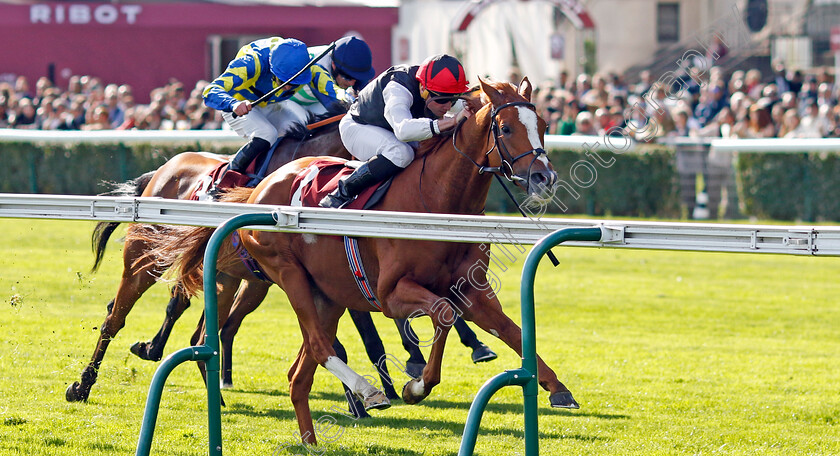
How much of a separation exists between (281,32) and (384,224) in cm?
2697

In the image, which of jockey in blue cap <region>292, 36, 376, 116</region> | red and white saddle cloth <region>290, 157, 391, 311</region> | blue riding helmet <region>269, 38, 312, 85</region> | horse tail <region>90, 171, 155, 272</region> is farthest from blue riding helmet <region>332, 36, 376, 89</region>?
horse tail <region>90, 171, 155, 272</region>

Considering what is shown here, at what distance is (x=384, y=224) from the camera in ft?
13.0

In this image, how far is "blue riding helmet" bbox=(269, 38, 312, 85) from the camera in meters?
6.21

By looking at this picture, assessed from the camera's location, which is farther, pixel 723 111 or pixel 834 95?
pixel 834 95

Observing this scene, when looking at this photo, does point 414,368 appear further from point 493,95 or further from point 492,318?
point 493,95

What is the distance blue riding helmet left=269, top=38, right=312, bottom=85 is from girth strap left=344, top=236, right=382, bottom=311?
1457mm

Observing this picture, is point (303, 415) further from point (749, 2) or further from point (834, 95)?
point (749, 2)

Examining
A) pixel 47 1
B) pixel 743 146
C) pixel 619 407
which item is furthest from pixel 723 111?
pixel 47 1

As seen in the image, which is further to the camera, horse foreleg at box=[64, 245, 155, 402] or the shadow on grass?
the shadow on grass

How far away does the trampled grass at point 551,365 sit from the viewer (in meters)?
5.38

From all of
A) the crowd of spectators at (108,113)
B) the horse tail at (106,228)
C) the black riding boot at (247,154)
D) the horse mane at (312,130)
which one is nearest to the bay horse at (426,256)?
the black riding boot at (247,154)

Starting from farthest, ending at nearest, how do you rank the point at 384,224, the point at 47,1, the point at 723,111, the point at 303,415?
the point at 47,1 → the point at 723,111 → the point at 303,415 → the point at 384,224

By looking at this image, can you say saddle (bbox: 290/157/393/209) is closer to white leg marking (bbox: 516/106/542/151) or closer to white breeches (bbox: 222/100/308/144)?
white leg marking (bbox: 516/106/542/151)

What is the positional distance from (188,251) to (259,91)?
1255 millimetres
